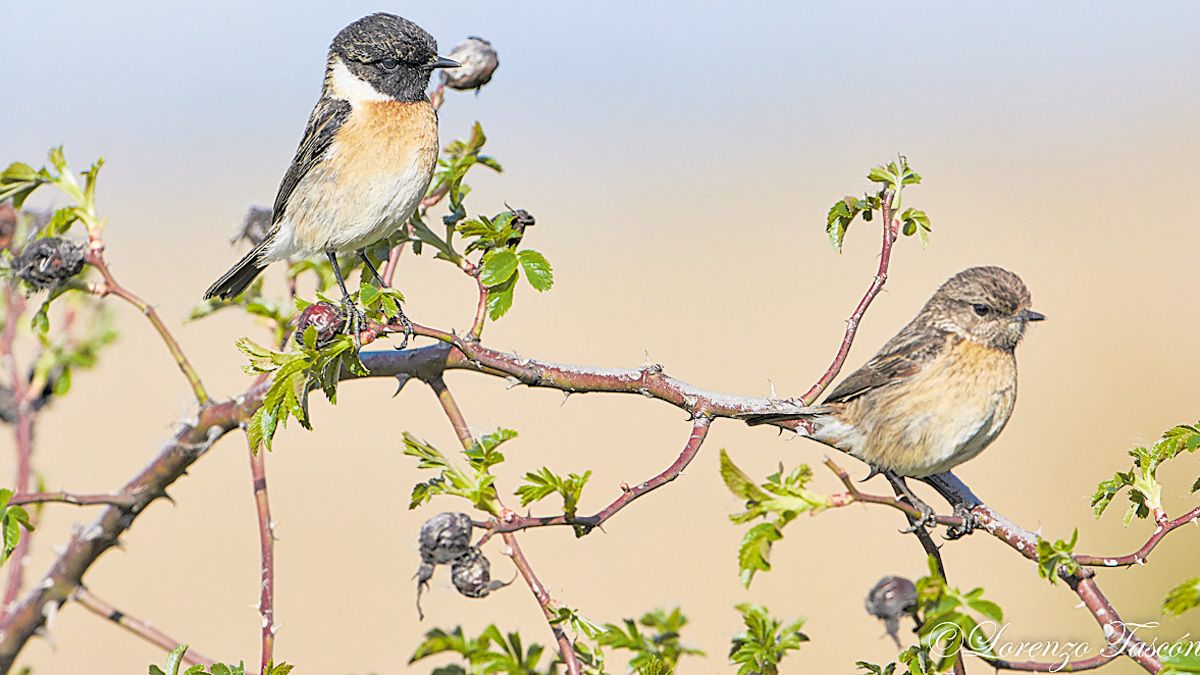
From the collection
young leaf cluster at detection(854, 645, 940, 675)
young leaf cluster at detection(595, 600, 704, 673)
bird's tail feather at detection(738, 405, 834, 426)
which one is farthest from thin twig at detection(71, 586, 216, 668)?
young leaf cluster at detection(854, 645, 940, 675)

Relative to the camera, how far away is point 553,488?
2551 mm

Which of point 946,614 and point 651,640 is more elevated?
point 651,640

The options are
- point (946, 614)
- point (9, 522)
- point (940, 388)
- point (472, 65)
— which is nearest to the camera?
point (946, 614)

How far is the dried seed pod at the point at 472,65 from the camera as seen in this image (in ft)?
13.8

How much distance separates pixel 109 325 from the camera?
4.50 m

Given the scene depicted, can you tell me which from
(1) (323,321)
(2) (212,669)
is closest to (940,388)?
(1) (323,321)

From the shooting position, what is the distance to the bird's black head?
5117 millimetres

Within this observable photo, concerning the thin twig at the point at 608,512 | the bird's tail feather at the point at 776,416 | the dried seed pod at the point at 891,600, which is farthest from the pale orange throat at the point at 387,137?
the dried seed pod at the point at 891,600

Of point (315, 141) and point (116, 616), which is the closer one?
point (116, 616)

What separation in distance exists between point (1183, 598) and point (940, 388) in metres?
2.53

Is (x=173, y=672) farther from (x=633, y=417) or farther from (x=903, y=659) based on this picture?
(x=633, y=417)

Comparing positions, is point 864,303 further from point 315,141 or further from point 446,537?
point 315,141

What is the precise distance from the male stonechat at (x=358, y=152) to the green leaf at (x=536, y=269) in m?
1.41

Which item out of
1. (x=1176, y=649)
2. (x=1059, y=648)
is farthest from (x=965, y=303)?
(x=1176, y=649)
